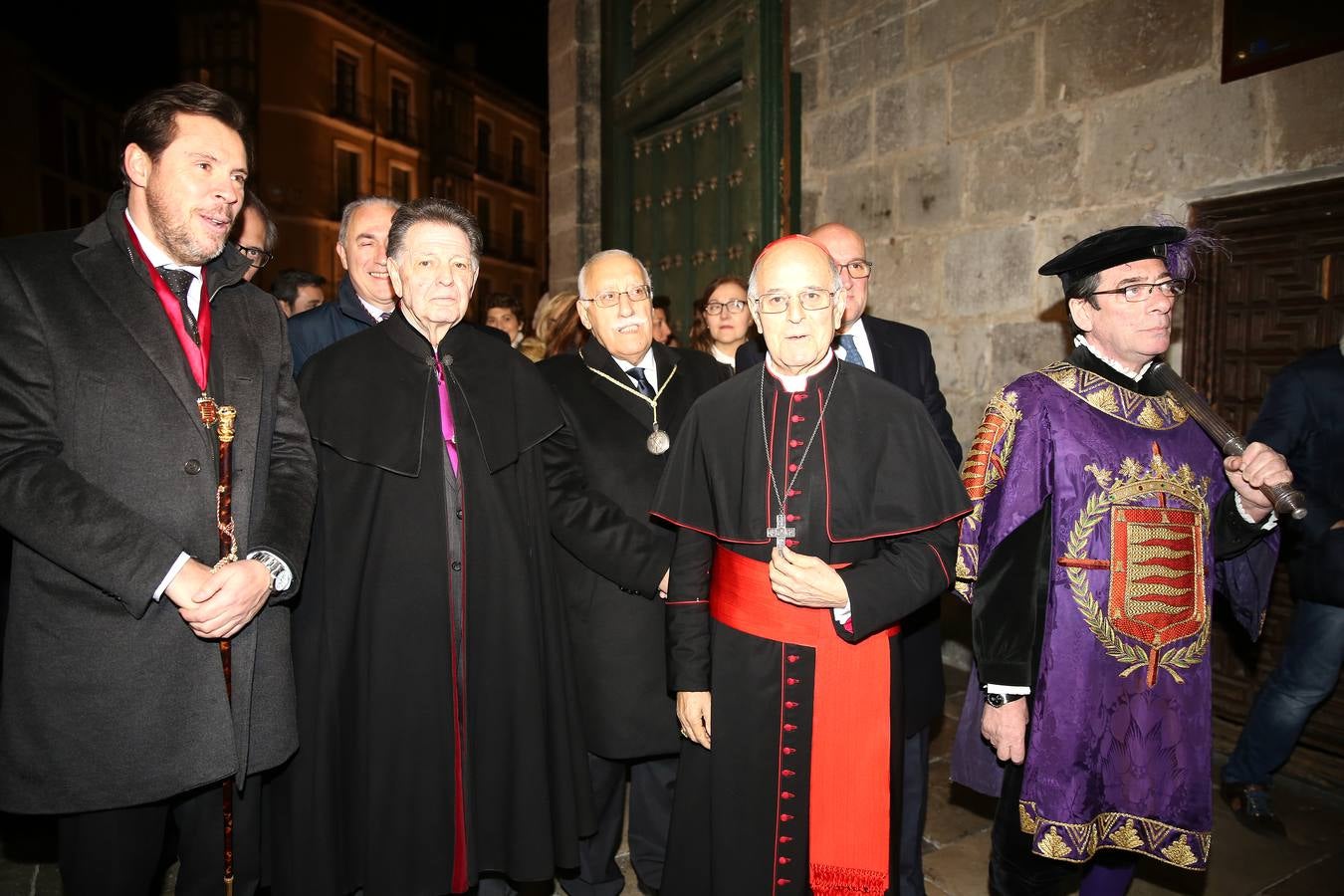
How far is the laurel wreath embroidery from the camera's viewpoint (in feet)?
8.19

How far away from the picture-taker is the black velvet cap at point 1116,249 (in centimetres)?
245

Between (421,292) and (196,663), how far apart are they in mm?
1182

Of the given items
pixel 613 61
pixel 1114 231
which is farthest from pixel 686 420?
pixel 613 61

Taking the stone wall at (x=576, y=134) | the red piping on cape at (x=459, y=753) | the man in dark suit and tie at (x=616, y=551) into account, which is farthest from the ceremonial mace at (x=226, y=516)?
the stone wall at (x=576, y=134)

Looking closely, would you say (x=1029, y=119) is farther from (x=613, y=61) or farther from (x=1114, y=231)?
(x=613, y=61)

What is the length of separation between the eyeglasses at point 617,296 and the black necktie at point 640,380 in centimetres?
24

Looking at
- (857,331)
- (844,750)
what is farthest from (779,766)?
(857,331)

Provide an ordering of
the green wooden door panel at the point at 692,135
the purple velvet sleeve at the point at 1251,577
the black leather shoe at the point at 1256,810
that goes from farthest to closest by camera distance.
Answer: the green wooden door panel at the point at 692,135
the black leather shoe at the point at 1256,810
the purple velvet sleeve at the point at 1251,577

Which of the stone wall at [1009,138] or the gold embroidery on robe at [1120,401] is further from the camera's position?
the stone wall at [1009,138]

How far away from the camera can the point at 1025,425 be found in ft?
8.49

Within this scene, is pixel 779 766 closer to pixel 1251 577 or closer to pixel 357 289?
pixel 1251 577

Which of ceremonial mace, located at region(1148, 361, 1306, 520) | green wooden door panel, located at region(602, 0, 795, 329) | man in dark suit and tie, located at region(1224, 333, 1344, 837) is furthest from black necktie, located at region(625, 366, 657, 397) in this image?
man in dark suit and tie, located at region(1224, 333, 1344, 837)

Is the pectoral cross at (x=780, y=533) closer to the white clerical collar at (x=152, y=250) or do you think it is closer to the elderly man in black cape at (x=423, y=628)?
the elderly man in black cape at (x=423, y=628)

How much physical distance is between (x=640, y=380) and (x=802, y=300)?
96cm
